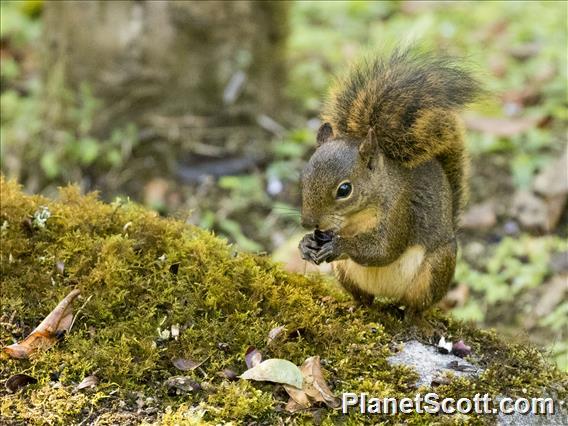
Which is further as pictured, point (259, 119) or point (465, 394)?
point (259, 119)

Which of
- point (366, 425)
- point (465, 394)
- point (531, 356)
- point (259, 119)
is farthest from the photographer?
point (259, 119)

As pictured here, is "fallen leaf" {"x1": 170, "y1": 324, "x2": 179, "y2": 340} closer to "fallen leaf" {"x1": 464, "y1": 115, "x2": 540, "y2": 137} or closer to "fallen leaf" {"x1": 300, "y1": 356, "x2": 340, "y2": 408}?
"fallen leaf" {"x1": 300, "y1": 356, "x2": 340, "y2": 408}

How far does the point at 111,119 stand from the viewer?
6.79 m

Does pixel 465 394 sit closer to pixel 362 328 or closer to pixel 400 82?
pixel 362 328

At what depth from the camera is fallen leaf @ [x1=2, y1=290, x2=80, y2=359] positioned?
290 cm

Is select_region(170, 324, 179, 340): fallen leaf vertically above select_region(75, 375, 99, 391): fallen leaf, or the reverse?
select_region(170, 324, 179, 340): fallen leaf

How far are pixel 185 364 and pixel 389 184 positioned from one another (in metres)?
1.25

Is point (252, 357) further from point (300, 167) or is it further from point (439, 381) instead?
point (300, 167)

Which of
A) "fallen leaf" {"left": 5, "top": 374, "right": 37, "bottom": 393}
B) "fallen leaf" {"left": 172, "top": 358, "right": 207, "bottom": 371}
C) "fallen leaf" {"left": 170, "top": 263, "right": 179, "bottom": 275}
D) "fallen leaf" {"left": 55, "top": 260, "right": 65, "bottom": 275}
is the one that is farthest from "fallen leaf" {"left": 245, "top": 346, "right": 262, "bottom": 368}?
"fallen leaf" {"left": 55, "top": 260, "right": 65, "bottom": 275}

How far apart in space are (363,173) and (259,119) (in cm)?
380

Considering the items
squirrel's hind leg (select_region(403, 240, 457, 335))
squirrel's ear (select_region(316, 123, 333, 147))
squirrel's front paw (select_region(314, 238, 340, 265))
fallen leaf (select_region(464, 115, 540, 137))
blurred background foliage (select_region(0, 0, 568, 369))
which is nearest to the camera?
squirrel's front paw (select_region(314, 238, 340, 265))

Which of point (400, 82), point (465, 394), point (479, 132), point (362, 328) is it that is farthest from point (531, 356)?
point (479, 132)

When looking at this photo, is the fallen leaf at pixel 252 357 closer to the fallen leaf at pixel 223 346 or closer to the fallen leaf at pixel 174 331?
the fallen leaf at pixel 223 346

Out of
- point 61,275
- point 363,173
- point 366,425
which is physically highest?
point 363,173
